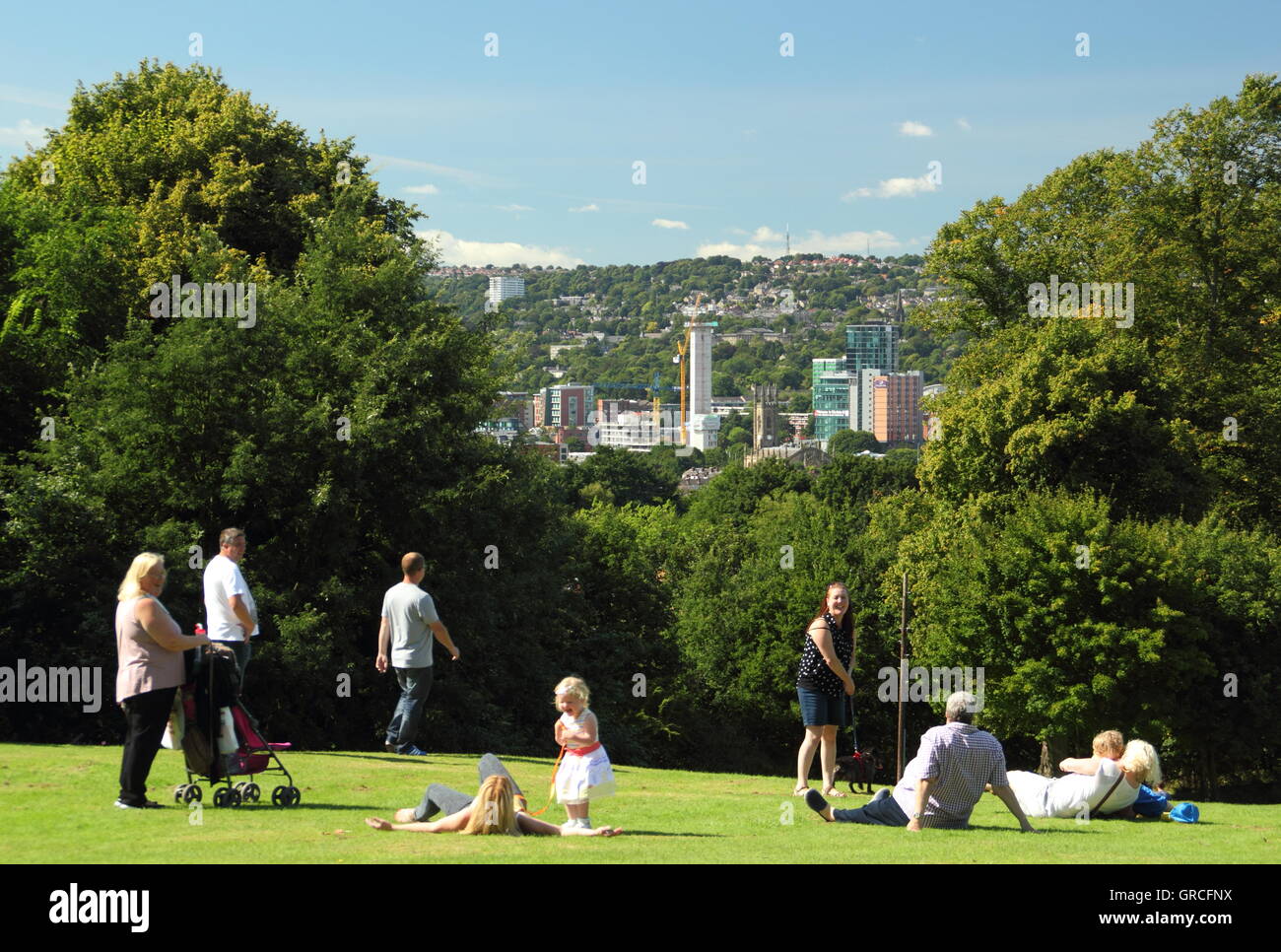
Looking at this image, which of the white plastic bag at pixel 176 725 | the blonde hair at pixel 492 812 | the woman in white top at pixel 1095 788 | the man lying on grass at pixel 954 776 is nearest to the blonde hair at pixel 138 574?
the white plastic bag at pixel 176 725

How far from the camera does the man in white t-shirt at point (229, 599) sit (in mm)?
13180

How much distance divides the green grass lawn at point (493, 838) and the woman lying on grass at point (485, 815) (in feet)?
0.65

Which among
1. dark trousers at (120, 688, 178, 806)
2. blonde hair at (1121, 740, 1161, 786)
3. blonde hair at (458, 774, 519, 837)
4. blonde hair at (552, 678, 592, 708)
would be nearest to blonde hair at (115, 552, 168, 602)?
dark trousers at (120, 688, 178, 806)

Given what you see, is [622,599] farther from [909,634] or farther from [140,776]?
[140,776]

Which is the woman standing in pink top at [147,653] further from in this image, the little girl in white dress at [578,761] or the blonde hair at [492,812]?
the little girl in white dress at [578,761]

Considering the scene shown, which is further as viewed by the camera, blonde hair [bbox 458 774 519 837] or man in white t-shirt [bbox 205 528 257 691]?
man in white t-shirt [bbox 205 528 257 691]

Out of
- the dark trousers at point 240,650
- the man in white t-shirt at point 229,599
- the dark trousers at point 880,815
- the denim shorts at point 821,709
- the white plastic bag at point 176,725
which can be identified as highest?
the man in white t-shirt at point 229,599

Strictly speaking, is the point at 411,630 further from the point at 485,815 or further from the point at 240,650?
the point at 485,815

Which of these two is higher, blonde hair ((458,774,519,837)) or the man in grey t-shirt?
the man in grey t-shirt

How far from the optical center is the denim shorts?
1352cm

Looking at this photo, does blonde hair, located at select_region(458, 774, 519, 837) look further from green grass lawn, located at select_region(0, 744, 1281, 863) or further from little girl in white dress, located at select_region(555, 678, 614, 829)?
little girl in white dress, located at select_region(555, 678, 614, 829)

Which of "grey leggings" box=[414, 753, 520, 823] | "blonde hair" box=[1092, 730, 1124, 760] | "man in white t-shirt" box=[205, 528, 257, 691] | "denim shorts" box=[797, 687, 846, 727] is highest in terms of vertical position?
"man in white t-shirt" box=[205, 528, 257, 691]
